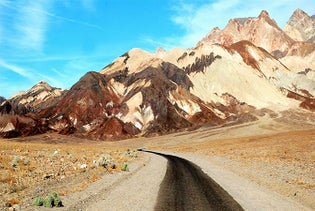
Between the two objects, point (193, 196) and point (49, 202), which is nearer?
point (49, 202)

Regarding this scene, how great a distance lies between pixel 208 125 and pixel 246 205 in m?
158

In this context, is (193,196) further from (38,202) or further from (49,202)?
(38,202)

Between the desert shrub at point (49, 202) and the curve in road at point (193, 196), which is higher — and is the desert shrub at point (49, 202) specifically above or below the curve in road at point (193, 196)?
above

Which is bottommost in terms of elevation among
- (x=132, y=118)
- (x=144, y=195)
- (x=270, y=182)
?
(x=270, y=182)

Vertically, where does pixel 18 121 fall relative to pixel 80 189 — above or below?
above

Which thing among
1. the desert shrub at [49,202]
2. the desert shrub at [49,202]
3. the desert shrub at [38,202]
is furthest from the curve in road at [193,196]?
the desert shrub at [38,202]

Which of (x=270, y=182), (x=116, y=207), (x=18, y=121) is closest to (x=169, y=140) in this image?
(x=18, y=121)

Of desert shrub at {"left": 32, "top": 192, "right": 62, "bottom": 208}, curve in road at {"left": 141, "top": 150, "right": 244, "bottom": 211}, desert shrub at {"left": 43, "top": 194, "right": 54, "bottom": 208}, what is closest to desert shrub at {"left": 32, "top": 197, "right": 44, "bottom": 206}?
desert shrub at {"left": 32, "top": 192, "right": 62, "bottom": 208}

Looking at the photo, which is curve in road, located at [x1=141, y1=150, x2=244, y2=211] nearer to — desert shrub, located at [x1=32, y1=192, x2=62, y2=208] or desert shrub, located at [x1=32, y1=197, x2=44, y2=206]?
desert shrub, located at [x1=32, y1=192, x2=62, y2=208]

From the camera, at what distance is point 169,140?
142 m

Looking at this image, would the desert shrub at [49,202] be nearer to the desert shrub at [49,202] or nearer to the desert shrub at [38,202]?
the desert shrub at [49,202]

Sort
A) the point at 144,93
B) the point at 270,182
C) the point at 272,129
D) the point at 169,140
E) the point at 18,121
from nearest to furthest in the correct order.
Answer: the point at 270,182 < the point at 169,140 < the point at 272,129 < the point at 18,121 < the point at 144,93

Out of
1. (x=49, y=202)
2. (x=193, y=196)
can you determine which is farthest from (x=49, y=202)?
(x=193, y=196)

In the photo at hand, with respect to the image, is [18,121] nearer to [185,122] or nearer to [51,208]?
[185,122]
